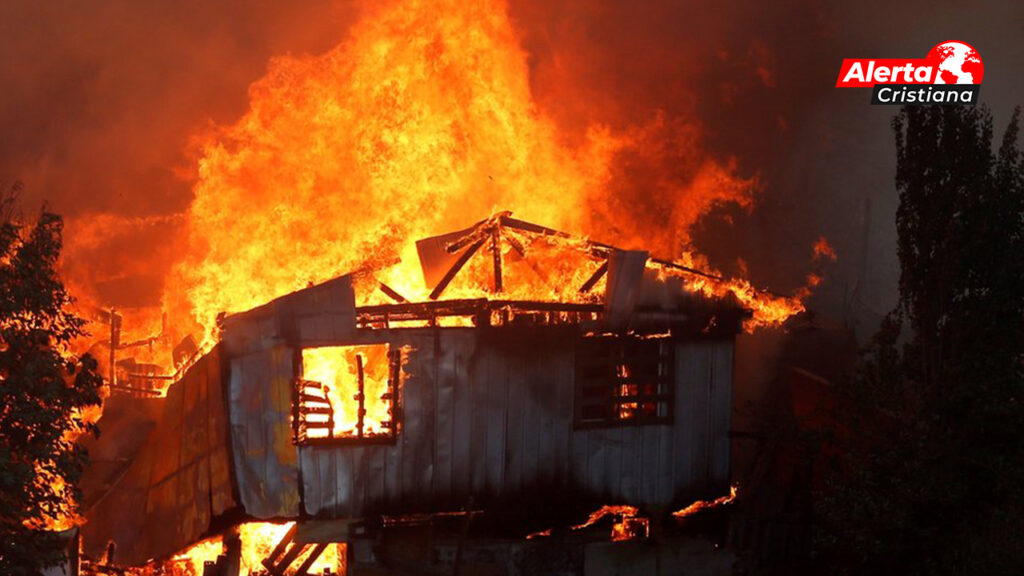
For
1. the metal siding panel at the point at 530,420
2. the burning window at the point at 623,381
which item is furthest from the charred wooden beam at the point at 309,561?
the burning window at the point at 623,381

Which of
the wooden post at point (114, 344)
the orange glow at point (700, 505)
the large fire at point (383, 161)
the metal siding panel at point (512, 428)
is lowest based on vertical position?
the orange glow at point (700, 505)

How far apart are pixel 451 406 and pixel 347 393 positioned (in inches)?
70.7

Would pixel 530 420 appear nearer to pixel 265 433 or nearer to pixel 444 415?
pixel 444 415

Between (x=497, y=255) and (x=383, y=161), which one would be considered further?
(x=383, y=161)

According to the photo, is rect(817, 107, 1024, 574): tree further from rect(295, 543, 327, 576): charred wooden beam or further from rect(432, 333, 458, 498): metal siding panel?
rect(295, 543, 327, 576): charred wooden beam

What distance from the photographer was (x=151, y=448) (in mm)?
17797

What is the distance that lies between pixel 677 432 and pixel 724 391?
1218 millimetres

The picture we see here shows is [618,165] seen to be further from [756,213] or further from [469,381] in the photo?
[469,381]

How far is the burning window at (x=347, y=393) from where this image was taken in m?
15.3

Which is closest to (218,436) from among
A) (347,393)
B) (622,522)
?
(347,393)

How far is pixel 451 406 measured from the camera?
1577 centimetres

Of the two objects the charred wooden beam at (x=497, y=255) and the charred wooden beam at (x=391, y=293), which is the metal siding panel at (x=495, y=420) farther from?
the charred wooden beam at (x=391, y=293)

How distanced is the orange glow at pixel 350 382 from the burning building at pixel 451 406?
0.10 ft

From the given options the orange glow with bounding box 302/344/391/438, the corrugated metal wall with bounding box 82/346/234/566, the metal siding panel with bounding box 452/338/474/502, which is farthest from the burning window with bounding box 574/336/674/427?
the corrugated metal wall with bounding box 82/346/234/566
